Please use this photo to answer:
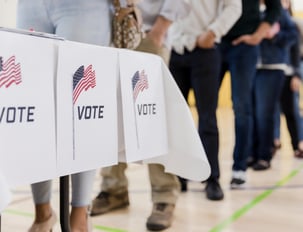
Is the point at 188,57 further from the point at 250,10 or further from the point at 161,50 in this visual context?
the point at 250,10

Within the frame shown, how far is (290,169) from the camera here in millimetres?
2455

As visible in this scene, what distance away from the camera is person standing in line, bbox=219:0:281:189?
72.9 inches

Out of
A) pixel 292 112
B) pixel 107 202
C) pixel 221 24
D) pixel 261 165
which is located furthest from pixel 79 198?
pixel 292 112

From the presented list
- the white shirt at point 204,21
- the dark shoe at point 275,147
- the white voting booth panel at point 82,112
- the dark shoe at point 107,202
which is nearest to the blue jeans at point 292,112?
the dark shoe at point 275,147

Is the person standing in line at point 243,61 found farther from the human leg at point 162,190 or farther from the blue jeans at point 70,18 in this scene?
the blue jeans at point 70,18

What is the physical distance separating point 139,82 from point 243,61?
3.52ft

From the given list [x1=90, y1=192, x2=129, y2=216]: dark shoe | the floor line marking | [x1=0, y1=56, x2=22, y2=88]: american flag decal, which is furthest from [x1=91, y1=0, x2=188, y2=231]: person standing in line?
[x1=0, y1=56, x2=22, y2=88]: american flag decal

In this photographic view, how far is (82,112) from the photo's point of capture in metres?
0.73

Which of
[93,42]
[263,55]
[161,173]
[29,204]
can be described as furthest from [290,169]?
[93,42]

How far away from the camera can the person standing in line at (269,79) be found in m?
2.42

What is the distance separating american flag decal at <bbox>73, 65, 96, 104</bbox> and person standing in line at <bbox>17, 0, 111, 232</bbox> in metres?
0.23

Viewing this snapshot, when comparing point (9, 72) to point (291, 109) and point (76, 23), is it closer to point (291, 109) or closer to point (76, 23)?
point (76, 23)

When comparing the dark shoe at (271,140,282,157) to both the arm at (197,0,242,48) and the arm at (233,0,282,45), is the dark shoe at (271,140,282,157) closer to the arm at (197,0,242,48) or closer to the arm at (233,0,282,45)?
the arm at (233,0,282,45)

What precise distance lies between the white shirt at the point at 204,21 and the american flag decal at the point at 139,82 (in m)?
0.81
